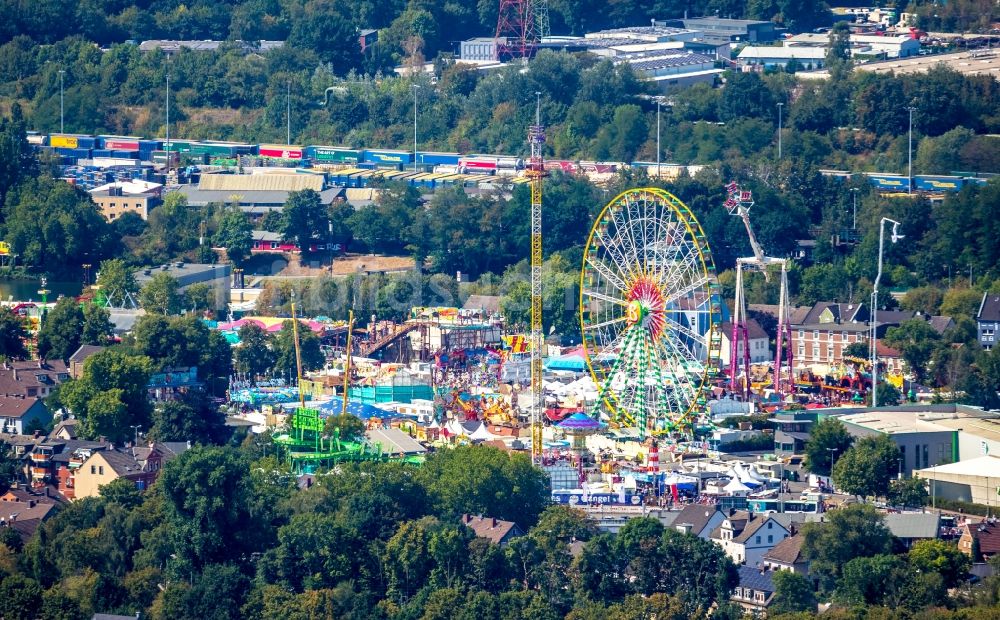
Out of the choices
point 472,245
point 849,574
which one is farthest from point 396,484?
point 472,245

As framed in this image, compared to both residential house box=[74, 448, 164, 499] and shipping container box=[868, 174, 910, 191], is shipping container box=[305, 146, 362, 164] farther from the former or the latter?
residential house box=[74, 448, 164, 499]

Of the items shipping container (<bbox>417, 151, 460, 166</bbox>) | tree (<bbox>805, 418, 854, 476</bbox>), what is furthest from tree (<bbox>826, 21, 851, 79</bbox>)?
tree (<bbox>805, 418, 854, 476</bbox>)

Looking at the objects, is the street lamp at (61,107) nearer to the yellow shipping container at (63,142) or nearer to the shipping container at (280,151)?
the yellow shipping container at (63,142)

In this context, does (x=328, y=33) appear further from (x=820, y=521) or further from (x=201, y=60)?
(x=820, y=521)

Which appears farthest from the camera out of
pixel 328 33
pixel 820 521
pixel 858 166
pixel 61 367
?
pixel 328 33

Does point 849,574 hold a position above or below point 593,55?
below

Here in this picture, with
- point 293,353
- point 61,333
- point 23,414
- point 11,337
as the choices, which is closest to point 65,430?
point 23,414
